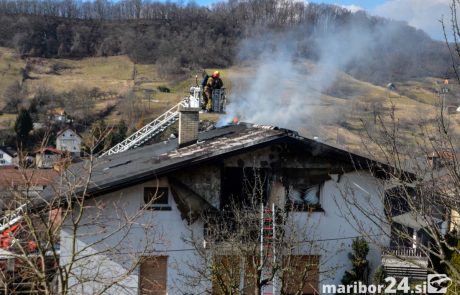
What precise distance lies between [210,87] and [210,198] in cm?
842

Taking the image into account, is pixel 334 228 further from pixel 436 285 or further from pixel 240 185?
pixel 436 285

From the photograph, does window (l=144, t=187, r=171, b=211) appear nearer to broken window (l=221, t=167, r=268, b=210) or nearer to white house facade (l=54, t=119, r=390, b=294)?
white house facade (l=54, t=119, r=390, b=294)

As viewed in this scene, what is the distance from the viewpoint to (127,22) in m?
157

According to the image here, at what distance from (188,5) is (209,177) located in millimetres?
130535

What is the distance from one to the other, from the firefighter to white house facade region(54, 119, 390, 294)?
6.54 meters

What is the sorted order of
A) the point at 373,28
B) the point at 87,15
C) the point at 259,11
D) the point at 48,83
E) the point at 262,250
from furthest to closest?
the point at 87,15 → the point at 48,83 → the point at 259,11 → the point at 373,28 → the point at 262,250

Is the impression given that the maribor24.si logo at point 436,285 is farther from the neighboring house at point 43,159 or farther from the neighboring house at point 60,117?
the neighboring house at point 60,117

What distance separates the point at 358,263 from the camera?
1406cm

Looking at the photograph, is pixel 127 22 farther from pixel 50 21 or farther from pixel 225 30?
pixel 225 30

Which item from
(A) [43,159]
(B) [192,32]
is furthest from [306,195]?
(B) [192,32]

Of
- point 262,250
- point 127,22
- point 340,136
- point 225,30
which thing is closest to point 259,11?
point 340,136

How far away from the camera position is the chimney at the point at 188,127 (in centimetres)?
1617

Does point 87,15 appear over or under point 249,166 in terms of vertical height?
over

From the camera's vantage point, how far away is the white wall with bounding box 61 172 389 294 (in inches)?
505
